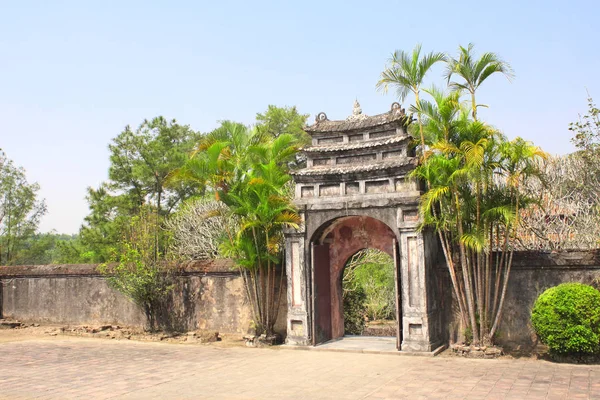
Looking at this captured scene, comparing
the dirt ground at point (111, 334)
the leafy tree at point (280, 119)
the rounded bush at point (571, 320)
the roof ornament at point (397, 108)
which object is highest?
the leafy tree at point (280, 119)

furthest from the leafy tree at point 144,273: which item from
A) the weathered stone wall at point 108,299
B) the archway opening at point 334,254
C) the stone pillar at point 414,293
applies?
the stone pillar at point 414,293

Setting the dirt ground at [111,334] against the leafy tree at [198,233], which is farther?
the leafy tree at [198,233]

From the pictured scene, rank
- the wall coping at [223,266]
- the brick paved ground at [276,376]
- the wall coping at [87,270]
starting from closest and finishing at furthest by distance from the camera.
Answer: the brick paved ground at [276,376], the wall coping at [223,266], the wall coping at [87,270]

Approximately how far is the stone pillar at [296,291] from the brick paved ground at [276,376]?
534mm

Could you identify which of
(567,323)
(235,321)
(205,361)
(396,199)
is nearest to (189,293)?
(235,321)

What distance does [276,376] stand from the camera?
8836mm

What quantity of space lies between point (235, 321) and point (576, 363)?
25.2 ft

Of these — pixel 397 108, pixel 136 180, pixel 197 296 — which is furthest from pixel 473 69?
pixel 136 180

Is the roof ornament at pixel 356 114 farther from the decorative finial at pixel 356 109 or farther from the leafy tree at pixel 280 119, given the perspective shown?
the leafy tree at pixel 280 119

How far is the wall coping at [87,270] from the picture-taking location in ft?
45.5

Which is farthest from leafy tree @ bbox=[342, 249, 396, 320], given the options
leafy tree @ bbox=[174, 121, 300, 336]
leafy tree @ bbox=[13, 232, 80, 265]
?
leafy tree @ bbox=[13, 232, 80, 265]

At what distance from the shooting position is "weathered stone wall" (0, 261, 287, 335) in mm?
13734

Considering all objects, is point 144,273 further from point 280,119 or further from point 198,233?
point 280,119

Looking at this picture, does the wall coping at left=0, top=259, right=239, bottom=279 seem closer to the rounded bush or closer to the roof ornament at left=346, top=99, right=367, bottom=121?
the roof ornament at left=346, top=99, right=367, bottom=121
